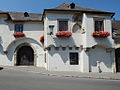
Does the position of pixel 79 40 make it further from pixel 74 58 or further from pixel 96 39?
pixel 74 58

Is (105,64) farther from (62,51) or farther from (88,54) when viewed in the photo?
(62,51)

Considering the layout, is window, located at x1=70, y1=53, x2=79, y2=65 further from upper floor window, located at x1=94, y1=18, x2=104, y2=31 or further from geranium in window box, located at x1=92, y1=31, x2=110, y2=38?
upper floor window, located at x1=94, y1=18, x2=104, y2=31

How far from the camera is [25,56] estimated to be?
671 inches

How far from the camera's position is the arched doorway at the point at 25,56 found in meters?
16.9

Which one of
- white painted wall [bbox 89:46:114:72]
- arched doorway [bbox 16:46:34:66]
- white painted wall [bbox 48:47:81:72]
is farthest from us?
arched doorway [bbox 16:46:34:66]

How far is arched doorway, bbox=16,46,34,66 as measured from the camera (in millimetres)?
16891

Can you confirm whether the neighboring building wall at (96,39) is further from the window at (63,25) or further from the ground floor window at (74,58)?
the window at (63,25)

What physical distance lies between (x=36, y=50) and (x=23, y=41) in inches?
92.9

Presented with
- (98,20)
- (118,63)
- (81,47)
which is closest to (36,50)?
(81,47)

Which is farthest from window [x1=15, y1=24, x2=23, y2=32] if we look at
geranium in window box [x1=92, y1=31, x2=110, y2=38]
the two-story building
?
geranium in window box [x1=92, y1=31, x2=110, y2=38]

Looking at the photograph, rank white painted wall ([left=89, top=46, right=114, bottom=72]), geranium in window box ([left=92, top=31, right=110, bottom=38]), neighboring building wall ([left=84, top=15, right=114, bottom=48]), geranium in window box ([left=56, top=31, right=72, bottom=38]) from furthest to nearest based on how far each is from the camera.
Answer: white painted wall ([left=89, top=46, right=114, bottom=72]) < neighboring building wall ([left=84, top=15, right=114, bottom=48]) < geranium in window box ([left=56, top=31, right=72, bottom=38]) < geranium in window box ([left=92, top=31, right=110, bottom=38])

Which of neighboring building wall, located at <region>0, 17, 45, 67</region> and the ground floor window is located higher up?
neighboring building wall, located at <region>0, 17, 45, 67</region>

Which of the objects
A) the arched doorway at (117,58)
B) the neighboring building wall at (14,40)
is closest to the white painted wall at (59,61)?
the neighboring building wall at (14,40)

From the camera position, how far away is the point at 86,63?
42.7ft
